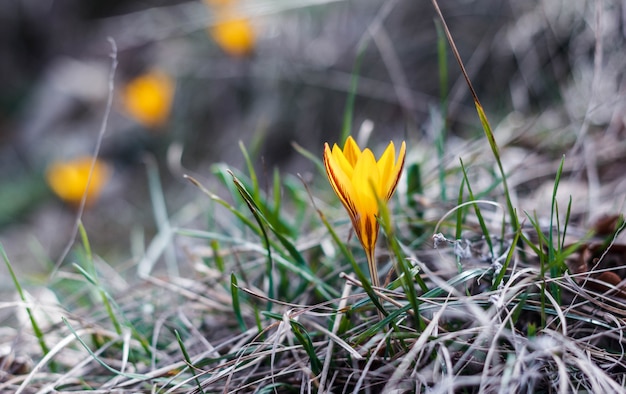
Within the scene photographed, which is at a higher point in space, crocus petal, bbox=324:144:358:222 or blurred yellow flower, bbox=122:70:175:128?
crocus petal, bbox=324:144:358:222

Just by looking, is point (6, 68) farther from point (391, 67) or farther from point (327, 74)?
point (391, 67)

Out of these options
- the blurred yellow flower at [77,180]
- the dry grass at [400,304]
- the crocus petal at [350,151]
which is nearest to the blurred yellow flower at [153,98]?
the blurred yellow flower at [77,180]

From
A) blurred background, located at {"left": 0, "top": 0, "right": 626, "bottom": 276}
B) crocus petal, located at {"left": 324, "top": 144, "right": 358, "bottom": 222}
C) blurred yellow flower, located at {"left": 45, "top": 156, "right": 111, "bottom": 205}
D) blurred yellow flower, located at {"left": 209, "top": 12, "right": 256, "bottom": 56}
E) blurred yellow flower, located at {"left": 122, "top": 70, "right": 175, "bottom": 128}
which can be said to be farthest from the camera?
blurred yellow flower, located at {"left": 122, "top": 70, "right": 175, "bottom": 128}

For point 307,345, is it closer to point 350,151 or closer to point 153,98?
point 350,151

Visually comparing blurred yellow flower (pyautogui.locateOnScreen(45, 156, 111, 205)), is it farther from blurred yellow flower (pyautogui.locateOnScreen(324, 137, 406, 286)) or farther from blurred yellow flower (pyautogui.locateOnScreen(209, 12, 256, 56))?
blurred yellow flower (pyautogui.locateOnScreen(324, 137, 406, 286))

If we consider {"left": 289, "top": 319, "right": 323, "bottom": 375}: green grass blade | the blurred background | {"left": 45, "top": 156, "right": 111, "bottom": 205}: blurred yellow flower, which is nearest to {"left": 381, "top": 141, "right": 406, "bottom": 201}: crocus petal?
{"left": 289, "top": 319, "right": 323, "bottom": 375}: green grass blade

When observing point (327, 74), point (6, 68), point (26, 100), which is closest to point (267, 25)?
point (327, 74)

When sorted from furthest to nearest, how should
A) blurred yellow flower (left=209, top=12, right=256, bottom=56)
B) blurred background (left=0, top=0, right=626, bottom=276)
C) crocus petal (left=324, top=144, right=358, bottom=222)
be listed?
blurred yellow flower (left=209, top=12, right=256, bottom=56)
blurred background (left=0, top=0, right=626, bottom=276)
crocus petal (left=324, top=144, right=358, bottom=222)
